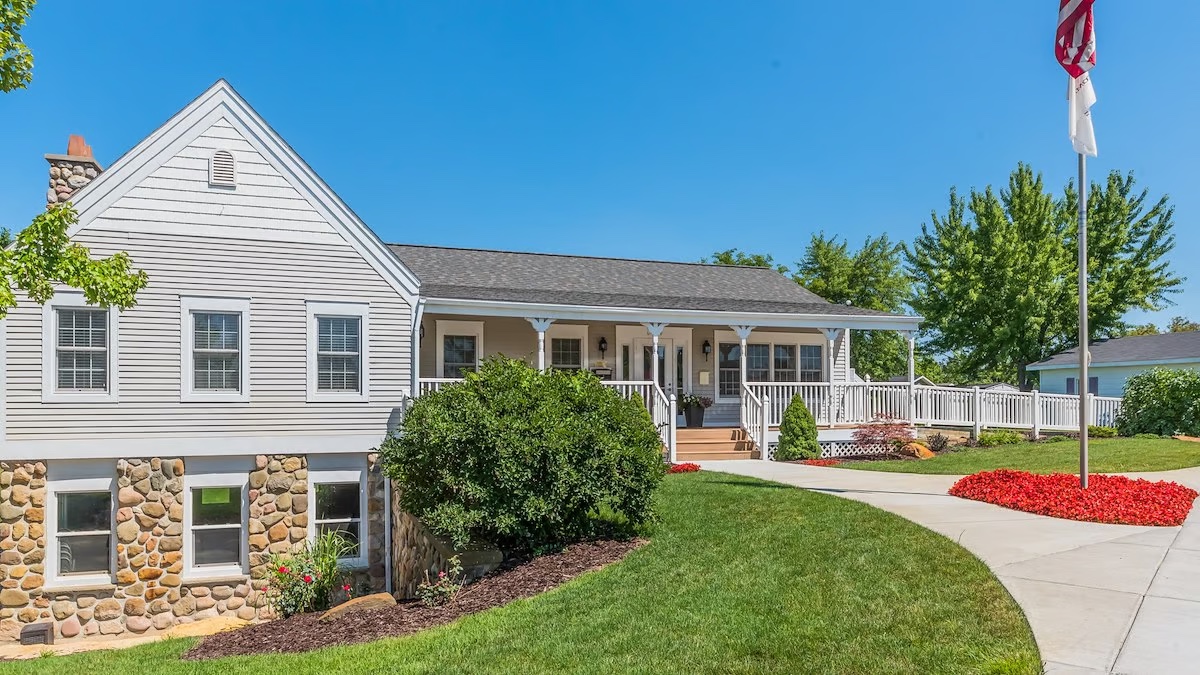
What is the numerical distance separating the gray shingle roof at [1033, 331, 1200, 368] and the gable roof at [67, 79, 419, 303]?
25185 mm

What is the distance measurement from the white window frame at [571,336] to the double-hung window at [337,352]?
585 centimetres

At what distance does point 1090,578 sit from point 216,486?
1109cm

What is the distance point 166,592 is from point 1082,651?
1146 centimetres

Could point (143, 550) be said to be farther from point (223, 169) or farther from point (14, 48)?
point (14, 48)

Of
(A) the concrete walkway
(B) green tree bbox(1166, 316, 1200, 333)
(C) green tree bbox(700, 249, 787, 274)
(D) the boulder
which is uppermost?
(C) green tree bbox(700, 249, 787, 274)

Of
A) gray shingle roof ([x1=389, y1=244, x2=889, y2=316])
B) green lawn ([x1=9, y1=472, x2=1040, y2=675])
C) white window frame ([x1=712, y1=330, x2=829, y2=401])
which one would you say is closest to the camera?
green lawn ([x1=9, y1=472, x2=1040, y2=675])

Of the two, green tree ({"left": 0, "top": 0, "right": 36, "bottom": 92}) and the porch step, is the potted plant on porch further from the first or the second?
green tree ({"left": 0, "top": 0, "right": 36, "bottom": 92})

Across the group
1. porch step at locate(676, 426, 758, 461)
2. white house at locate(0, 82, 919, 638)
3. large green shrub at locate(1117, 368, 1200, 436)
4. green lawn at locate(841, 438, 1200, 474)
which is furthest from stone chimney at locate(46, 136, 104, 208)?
large green shrub at locate(1117, 368, 1200, 436)

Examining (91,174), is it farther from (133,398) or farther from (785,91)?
(785,91)

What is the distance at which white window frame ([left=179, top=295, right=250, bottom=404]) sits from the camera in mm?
10812

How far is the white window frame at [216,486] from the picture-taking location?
10781 mm

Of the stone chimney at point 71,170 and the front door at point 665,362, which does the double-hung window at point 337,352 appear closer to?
the stone chimney at point 71,170

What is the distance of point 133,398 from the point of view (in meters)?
10.6

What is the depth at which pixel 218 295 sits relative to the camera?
1097 cm
